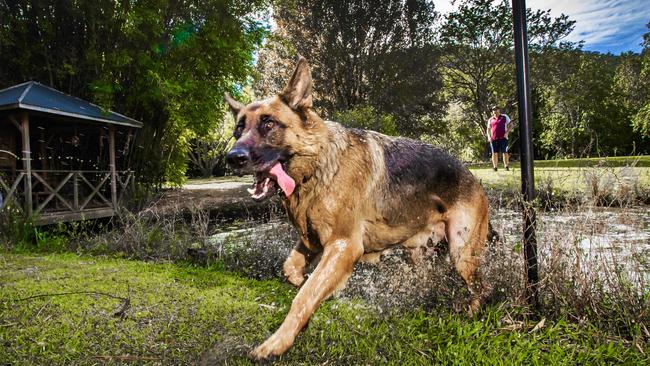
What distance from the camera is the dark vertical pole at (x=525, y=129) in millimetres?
2828

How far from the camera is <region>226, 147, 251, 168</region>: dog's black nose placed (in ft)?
7.40

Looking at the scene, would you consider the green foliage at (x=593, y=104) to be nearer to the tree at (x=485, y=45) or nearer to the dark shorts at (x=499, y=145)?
the tree at (x=485, y=45)

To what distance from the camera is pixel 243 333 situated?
10.8 feet

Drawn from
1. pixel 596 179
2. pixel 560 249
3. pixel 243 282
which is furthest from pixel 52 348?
pixel 596 179

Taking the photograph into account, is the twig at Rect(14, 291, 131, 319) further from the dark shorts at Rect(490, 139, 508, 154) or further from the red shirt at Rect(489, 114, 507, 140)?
the dark shorts at Rect(490, 139, 508, 154)

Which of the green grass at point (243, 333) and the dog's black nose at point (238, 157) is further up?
the dog's black nose at point (238, 157)

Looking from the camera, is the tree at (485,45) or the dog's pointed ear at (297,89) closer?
the dog's pointed ear at (297,89)

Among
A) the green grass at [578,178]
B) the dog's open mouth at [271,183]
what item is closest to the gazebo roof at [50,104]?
the dog's open mouth at [271,183]

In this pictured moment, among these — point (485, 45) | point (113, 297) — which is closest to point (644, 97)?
point (485, 45)

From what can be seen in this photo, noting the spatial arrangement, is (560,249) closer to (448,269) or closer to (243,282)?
(448,269)

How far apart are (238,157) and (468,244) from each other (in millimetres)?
2041

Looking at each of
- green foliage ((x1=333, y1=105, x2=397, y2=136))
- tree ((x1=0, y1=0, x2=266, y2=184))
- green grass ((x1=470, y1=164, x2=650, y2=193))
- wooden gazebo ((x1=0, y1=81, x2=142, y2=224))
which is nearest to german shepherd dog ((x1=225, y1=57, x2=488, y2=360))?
green grass ((x1=470, y1=164, x2=650, y2=193))

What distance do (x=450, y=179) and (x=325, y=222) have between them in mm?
1305

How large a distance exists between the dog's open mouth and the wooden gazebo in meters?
8.86
